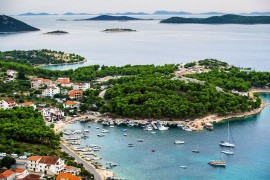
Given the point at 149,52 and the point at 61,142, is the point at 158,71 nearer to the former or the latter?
the point at 61,142

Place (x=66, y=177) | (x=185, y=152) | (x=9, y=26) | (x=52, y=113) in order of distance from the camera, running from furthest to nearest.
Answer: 1. (x=9, y=26)
2. (x=52, y=113)
3. (x=185, y=152)
4. (x=66, y=177)

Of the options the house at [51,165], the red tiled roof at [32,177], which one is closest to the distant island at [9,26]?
the house at [51,165]

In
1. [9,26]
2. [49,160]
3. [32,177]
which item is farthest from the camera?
[9,26]

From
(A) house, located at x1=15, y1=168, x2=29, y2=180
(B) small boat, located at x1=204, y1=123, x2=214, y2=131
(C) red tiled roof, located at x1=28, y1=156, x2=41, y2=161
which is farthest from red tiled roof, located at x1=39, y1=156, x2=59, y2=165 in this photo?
(B) small boat, located at x1=204, y1=123, x2=214, y2=131

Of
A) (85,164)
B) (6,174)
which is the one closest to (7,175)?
(6,174)

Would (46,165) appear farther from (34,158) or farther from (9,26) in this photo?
(9,26)

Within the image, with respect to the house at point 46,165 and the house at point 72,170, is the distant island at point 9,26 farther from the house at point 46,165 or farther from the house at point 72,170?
the house at point 72,170

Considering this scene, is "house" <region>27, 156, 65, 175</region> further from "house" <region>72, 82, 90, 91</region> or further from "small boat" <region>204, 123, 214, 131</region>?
"house" <region>72, 82, 90, 91</region>
